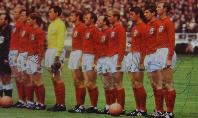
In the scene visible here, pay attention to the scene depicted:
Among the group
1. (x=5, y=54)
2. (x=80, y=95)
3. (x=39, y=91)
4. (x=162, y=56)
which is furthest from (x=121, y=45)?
(x=5, y=54)

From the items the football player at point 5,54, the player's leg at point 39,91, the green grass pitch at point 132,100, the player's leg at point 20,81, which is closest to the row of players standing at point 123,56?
the green grass pitch at point 132,100

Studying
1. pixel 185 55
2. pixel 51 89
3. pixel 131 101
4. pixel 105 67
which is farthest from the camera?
pixel 185 55

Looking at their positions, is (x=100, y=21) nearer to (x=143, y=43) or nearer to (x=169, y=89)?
(x=143, y=43)

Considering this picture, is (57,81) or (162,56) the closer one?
(162,56)

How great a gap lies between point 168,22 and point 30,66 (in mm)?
3784

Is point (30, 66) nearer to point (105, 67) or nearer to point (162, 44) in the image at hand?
point (105, 67)

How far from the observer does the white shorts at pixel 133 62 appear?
14922 millimetres

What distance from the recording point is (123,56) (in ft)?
49.8

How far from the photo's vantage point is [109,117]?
14875 mm

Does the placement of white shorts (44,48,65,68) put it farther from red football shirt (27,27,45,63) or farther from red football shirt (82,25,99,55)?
red football shirt (82,25,99,55)

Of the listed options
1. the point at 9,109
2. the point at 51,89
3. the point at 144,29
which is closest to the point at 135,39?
the point at 144,29

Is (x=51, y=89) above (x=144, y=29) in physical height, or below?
below

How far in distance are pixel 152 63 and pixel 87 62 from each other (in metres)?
1.72

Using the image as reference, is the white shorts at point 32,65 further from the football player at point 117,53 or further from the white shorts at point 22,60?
the football player at point 117,53
